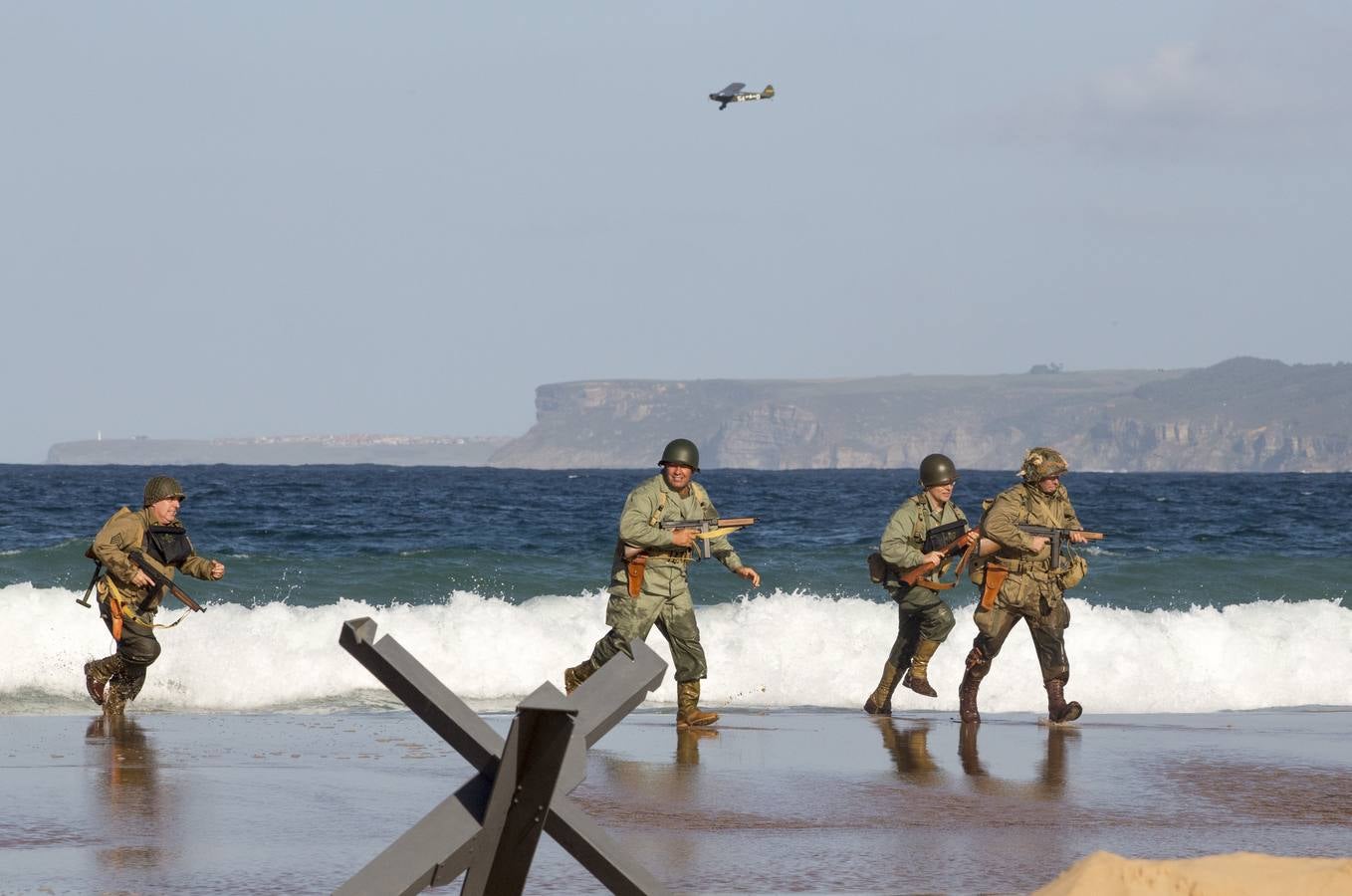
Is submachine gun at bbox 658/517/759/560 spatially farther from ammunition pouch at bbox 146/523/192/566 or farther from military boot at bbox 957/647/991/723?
ammunition pouch at bbox 146/523/192/566

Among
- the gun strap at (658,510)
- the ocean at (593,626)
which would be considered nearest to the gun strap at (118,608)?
the ocean at (593,626)

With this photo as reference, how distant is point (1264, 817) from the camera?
A: 819 centimetres

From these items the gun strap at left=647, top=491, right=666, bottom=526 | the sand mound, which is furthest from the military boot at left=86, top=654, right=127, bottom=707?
the sand mound

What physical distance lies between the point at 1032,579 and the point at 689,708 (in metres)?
2.47

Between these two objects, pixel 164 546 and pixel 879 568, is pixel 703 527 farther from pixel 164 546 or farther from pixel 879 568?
pixel 164 546

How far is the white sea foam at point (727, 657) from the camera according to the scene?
45.9ft

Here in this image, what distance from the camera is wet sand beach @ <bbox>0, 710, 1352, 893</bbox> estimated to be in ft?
22.6

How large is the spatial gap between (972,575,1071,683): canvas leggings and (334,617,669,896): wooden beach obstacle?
321 inches

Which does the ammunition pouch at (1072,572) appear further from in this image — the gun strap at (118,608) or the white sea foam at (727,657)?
the gun strap at (118,608)

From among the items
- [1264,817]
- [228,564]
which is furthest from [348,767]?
[228,564]

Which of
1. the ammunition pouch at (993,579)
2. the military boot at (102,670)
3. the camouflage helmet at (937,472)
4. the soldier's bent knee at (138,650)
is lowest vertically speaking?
the military boot at (102,670)

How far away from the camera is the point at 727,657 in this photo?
15461 millimetres

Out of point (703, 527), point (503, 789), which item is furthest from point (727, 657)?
point (503, 789)

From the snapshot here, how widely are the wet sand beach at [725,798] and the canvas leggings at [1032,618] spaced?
0.50 metres
